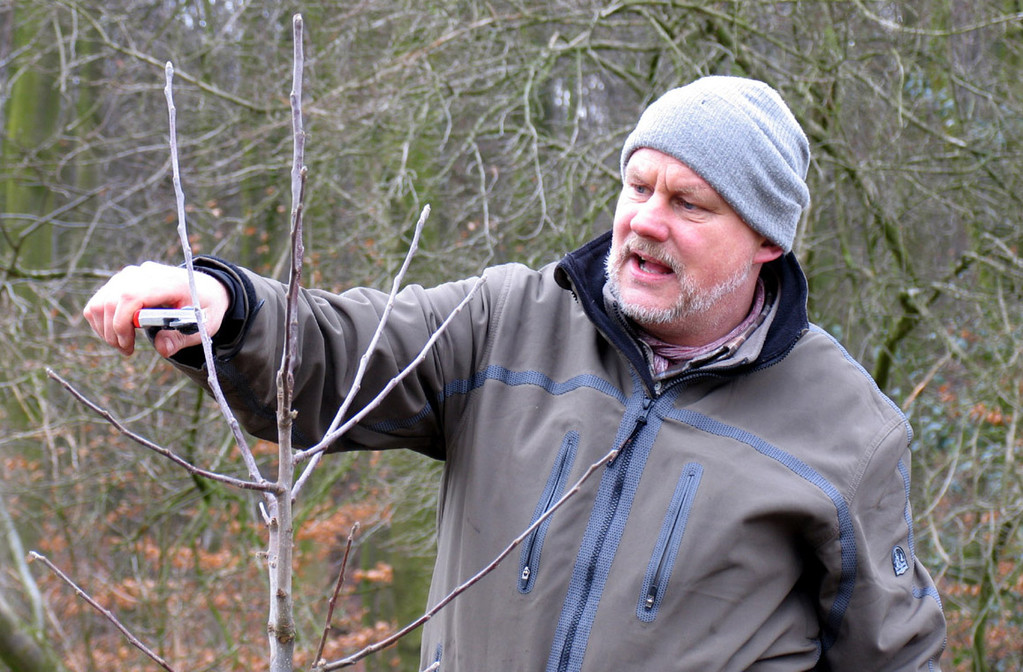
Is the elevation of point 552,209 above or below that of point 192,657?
above

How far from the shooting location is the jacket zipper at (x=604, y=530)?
180cm

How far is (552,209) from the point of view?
5.18m

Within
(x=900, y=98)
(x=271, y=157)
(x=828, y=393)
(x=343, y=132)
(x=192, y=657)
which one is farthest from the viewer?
(x=271, y=157)

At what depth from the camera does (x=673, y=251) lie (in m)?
1.99

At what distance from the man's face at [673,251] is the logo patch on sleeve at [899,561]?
1.79ft

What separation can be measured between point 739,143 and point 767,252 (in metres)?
0.26

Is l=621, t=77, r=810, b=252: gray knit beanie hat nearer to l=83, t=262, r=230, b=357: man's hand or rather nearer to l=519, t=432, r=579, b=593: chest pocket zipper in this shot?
l=519, t=432, r=579, b=593: chest pocket zipper

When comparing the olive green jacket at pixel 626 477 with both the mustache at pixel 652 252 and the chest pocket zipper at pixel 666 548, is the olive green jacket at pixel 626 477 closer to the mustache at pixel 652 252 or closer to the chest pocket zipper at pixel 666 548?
the chest pocket zipper at pixel 666 548

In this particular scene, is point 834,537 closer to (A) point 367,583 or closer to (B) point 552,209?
(B) point 552,209

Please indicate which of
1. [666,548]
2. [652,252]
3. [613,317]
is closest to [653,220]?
[652,252]

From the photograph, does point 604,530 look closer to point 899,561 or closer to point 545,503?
point 545,503

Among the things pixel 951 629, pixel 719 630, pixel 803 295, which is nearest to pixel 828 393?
pixel 803 295

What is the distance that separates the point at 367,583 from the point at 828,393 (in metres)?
7.98

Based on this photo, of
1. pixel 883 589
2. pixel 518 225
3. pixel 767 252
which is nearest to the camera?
pixel 883 589
